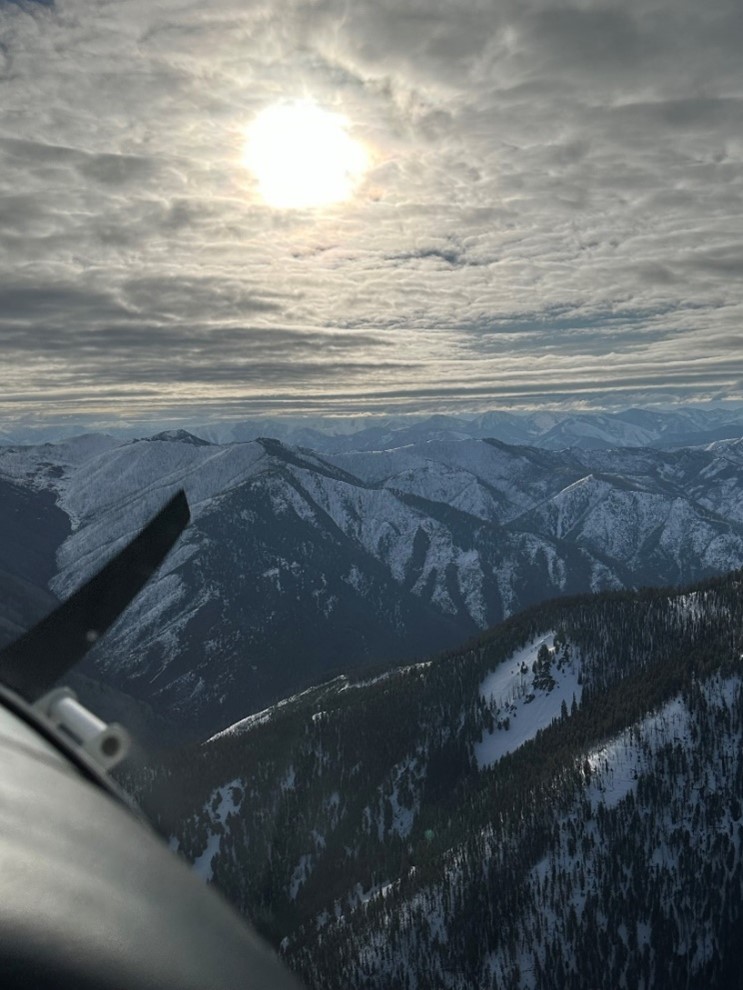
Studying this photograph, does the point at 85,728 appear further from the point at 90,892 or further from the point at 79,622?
the point at 90,892

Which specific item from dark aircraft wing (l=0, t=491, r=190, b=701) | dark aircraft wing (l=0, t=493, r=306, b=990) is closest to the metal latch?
dark aircraft wing (l=0, t=493, r=306, b=990)

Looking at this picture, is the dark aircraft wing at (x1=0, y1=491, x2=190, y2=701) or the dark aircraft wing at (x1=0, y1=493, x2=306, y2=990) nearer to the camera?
the dark aircraft wing at (x1=0, y1=493, x2=306, y2=990)

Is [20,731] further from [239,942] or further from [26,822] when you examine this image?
[239,942]

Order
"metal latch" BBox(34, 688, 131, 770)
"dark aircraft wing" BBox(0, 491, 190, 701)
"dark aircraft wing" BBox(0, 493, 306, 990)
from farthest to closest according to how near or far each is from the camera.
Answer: "dark aircraft wing" BBox(0, 491, 190, 701), "metal latch" BBox(34, 688, 131, 770), "dark aircraft wing" BBox(0, 493, 306, 990)

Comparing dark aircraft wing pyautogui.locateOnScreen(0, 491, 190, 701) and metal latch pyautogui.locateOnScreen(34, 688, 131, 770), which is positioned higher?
dark aircraft wing pyautogui.locateOnScreen(0, 491, 190, 701)

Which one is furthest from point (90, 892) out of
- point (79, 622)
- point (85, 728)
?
point (79, 622)

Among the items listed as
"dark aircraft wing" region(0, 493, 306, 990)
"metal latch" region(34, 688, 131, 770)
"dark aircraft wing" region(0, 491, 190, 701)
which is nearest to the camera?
"dark aircraft wing" region(0, 493, 306, 990)

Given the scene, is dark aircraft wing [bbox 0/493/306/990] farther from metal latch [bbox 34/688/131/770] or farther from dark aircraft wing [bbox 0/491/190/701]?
dark aircraft wing [bbox 0/491/190/701]

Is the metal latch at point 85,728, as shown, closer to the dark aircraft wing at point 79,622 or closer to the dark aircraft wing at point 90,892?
the dark aircraft wing at point 90,892
